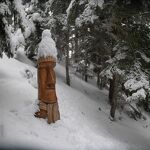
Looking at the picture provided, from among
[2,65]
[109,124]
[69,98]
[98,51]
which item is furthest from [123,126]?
[2,65]

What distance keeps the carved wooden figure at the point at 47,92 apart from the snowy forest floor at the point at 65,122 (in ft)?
1.15

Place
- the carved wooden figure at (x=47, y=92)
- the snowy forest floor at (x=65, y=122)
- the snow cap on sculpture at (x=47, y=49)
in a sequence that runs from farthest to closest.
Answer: the snow cap on sculpture at (x=47, y=49) < the carved wooden figure at (x=47, y=92) < the snowy forest floor at (x=65, y=122)

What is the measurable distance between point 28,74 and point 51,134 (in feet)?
18.1

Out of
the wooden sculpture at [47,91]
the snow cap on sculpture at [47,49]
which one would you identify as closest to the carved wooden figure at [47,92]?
the wooden sculpture at [47,91]

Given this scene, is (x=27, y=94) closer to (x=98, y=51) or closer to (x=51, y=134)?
(x=51, y=134)

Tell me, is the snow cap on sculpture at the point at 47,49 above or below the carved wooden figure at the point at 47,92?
above

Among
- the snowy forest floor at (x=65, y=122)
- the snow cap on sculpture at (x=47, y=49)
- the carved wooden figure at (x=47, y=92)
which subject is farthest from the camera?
the snow cap on sculpture at (x=47, y=49)

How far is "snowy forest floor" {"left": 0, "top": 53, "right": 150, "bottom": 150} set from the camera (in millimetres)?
12242

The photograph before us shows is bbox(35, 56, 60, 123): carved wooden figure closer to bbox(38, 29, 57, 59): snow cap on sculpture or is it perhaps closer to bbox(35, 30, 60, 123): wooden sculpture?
bbox(35, 30, 60, 123): wooden sculpture

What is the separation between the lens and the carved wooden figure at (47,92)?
43.8 ft

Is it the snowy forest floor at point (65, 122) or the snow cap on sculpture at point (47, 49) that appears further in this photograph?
the snow cap on sculpture at point (47, 49)

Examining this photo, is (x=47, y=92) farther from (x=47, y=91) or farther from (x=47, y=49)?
(x=47, y=49)

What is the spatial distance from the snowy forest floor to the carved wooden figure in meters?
0.35

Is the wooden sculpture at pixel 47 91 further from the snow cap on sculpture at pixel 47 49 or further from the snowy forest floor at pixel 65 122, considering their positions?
the snowy forest floor at pixel 65 122
